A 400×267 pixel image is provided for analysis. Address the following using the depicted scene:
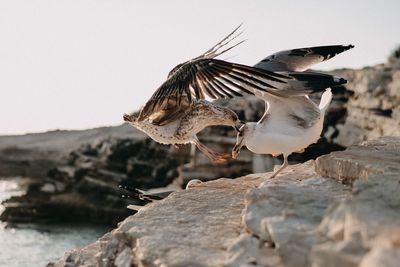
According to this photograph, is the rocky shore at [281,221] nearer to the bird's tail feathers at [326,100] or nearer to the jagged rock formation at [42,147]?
the bird's tail feathers at [326,100]

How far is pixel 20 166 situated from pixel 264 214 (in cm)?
4150

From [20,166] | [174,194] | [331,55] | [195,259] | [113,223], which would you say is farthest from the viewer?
[20,166]

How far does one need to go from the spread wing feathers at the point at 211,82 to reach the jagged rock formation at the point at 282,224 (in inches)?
40.1

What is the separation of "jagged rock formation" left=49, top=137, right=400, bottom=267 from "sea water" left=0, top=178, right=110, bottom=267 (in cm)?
1170

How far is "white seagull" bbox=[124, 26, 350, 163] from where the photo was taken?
7637mm

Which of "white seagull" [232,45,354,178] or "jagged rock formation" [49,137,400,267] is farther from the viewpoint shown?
"white seagull" [232,45,354,178]

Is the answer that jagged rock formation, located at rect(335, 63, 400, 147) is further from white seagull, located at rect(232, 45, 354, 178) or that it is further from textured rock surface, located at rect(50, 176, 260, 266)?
textured rock surface, located at rect(50, 176, 260, 266)

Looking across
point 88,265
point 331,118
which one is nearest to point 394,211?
point 88,265

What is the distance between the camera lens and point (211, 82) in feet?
27.5

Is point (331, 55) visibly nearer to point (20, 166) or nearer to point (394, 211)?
point (394, 211)

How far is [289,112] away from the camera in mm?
7859

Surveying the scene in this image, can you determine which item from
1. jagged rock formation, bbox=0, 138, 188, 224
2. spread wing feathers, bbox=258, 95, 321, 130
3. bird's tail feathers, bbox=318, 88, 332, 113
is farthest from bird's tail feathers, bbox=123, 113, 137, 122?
jagged rock formation, bbox=0, 138, 188, 224

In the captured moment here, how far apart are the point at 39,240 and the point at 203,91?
1585 centimetres

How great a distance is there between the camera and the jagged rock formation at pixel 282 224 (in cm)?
433
